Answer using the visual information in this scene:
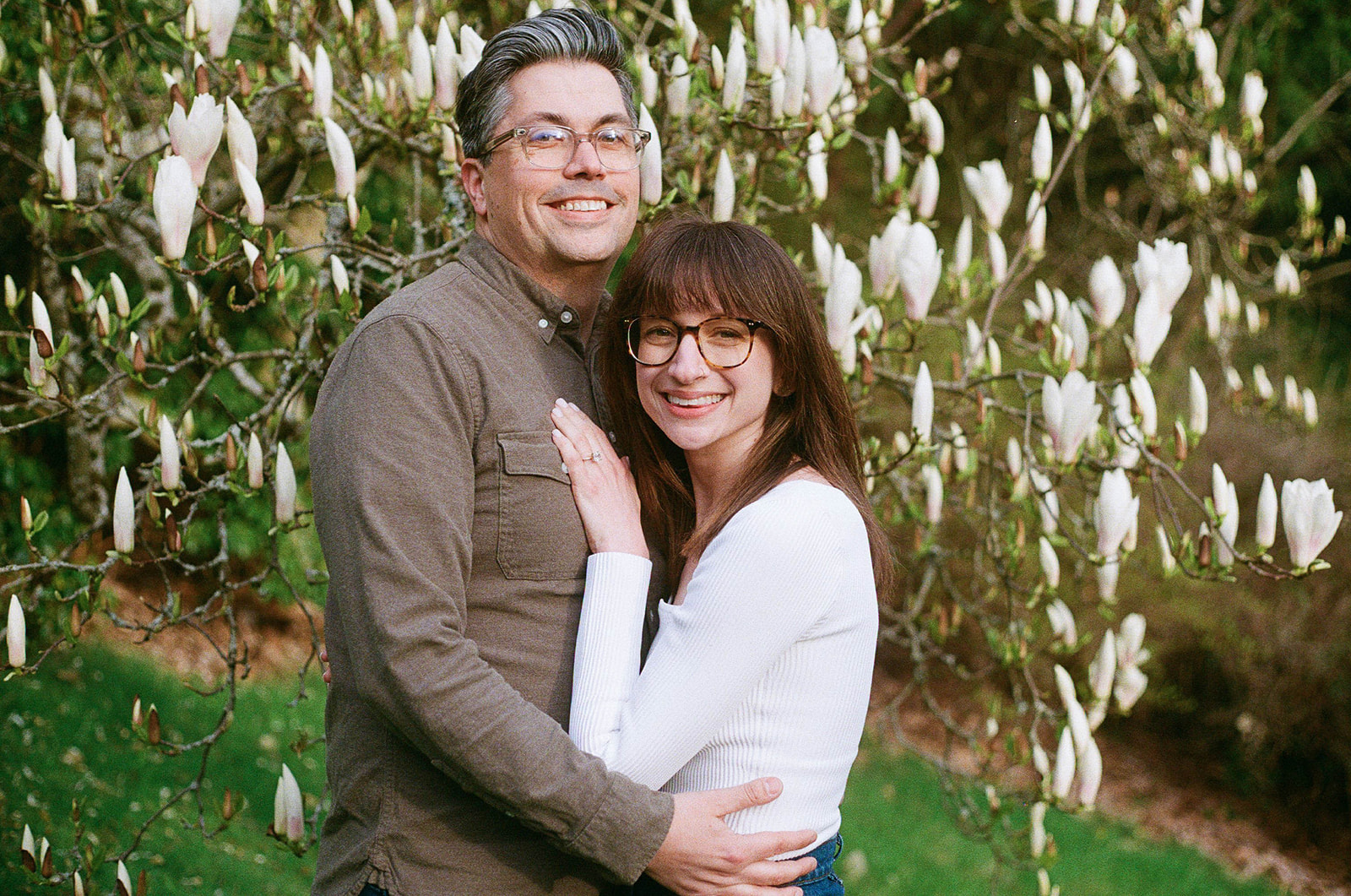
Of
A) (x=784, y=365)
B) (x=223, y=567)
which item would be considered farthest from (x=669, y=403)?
(x=223, y=567)

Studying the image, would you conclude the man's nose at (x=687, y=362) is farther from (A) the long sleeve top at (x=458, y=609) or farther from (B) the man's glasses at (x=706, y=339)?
(A) the long sleeve top at (x=458, y=609)

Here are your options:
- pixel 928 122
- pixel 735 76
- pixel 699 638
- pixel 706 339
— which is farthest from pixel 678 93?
pixel 699 638

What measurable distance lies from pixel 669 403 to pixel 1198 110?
8.92 feet

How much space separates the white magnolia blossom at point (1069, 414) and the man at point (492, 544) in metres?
0.94

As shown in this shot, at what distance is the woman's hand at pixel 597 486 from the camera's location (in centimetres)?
173

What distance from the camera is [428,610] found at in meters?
1.49

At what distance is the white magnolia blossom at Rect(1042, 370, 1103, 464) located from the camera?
227cm

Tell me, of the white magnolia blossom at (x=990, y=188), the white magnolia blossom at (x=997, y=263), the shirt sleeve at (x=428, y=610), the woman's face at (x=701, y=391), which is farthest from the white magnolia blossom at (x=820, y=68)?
the shirt sleeve at (x=428, y=610)

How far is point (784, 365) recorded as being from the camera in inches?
72.6

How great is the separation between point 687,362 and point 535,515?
12.6 inches

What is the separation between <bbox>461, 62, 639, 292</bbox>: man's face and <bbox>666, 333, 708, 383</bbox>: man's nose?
23 cm

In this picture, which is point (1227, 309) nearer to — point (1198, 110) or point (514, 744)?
point (1198, 110)

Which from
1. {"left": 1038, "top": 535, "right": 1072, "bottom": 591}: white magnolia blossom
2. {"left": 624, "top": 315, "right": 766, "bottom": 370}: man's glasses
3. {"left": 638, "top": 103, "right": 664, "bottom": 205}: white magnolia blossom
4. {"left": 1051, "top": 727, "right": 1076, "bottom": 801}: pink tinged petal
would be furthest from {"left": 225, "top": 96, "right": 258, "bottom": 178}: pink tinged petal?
{"left": 1051, "top": 727, "right": 1076, "bottom": 801}: pink tinged petal

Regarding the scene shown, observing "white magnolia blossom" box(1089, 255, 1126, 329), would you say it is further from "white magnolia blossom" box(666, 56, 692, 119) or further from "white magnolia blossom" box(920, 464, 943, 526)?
"white magnolia blossom" box(666, 56, 692, 119)
